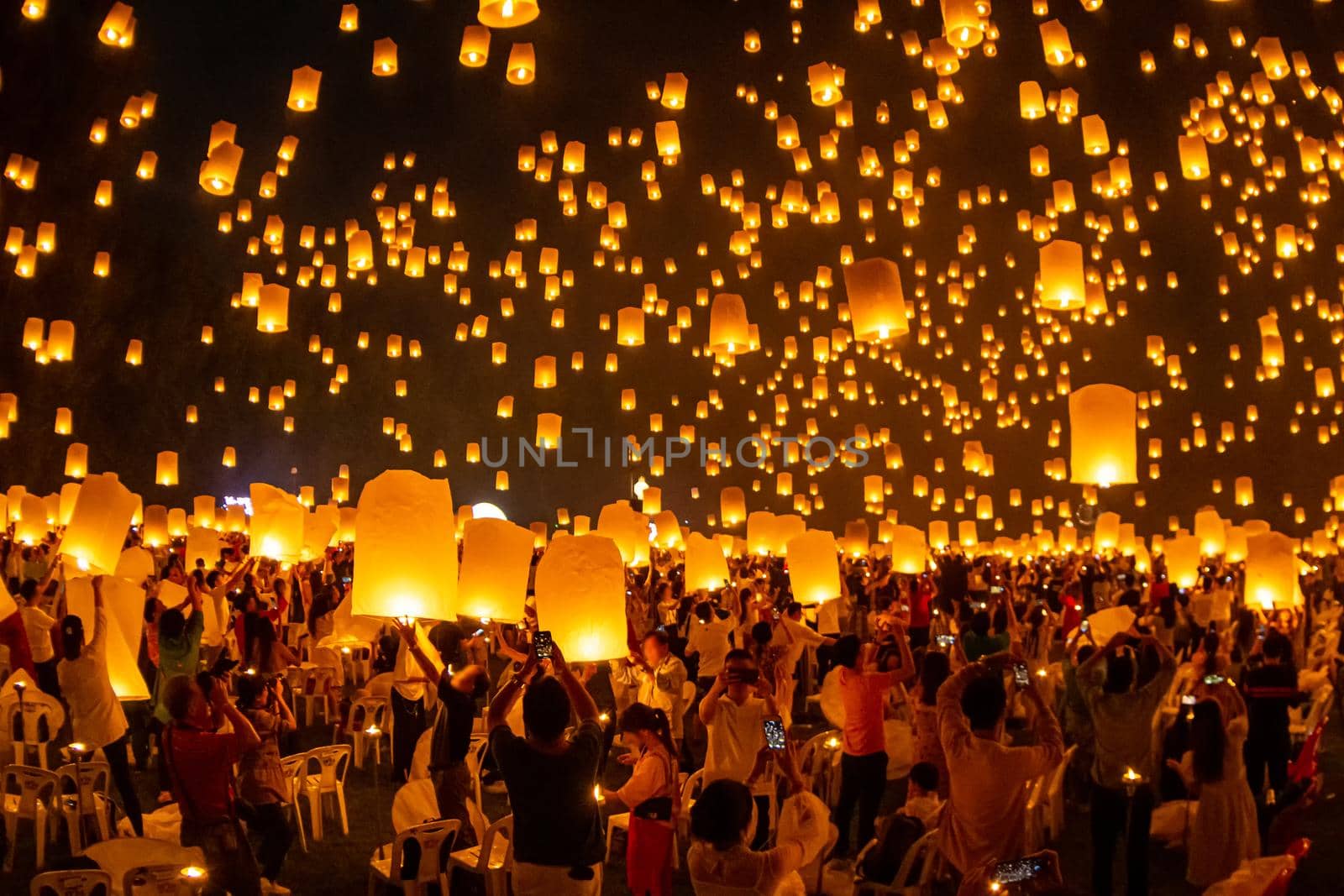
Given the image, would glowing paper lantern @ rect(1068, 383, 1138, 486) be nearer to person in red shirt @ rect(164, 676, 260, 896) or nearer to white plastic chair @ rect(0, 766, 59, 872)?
person in red shirt @ rect(164, 676, 260, 896)

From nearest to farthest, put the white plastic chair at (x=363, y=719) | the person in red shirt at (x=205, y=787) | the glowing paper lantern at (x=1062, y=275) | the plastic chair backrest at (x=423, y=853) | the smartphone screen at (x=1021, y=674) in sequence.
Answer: the smartphone screen at (x=1021, y=674) → the person in red shirt at (x=205, y=787) → the plastic chair backrest at (x=423, y=853) → the glowing paper lantern at (x=1062, y=275) → the white plastic chair at (x=363, y=719)

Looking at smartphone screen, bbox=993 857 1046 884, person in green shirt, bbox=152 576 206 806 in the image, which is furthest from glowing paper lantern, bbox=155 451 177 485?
smartphone screen, bbox=993 857 1046 884

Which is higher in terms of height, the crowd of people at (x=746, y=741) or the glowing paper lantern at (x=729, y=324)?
the glowing paper lantern at (x=729, y=324)

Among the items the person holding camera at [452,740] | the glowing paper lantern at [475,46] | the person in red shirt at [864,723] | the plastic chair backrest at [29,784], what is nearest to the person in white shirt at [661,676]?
the person in red shirt at [864,723]

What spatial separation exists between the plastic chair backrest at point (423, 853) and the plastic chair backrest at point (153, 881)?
3.31 feet

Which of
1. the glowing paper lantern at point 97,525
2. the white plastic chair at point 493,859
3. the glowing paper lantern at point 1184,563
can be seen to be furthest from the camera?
the glowing paper lantern at point 1184,563

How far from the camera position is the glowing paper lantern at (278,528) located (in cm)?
720

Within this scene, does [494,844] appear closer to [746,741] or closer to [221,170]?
[746,741]

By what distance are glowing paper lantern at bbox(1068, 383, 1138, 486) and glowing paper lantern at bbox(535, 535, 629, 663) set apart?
2500 millimetres

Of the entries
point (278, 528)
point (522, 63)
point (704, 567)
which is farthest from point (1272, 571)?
point (522, 63)

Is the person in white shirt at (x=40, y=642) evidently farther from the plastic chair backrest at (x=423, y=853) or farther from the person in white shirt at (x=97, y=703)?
the plastic chair backrest at (x=423, y=853)

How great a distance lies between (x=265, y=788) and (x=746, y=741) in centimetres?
221

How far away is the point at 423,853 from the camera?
4.87m

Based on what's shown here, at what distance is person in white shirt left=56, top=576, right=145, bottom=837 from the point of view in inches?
236
